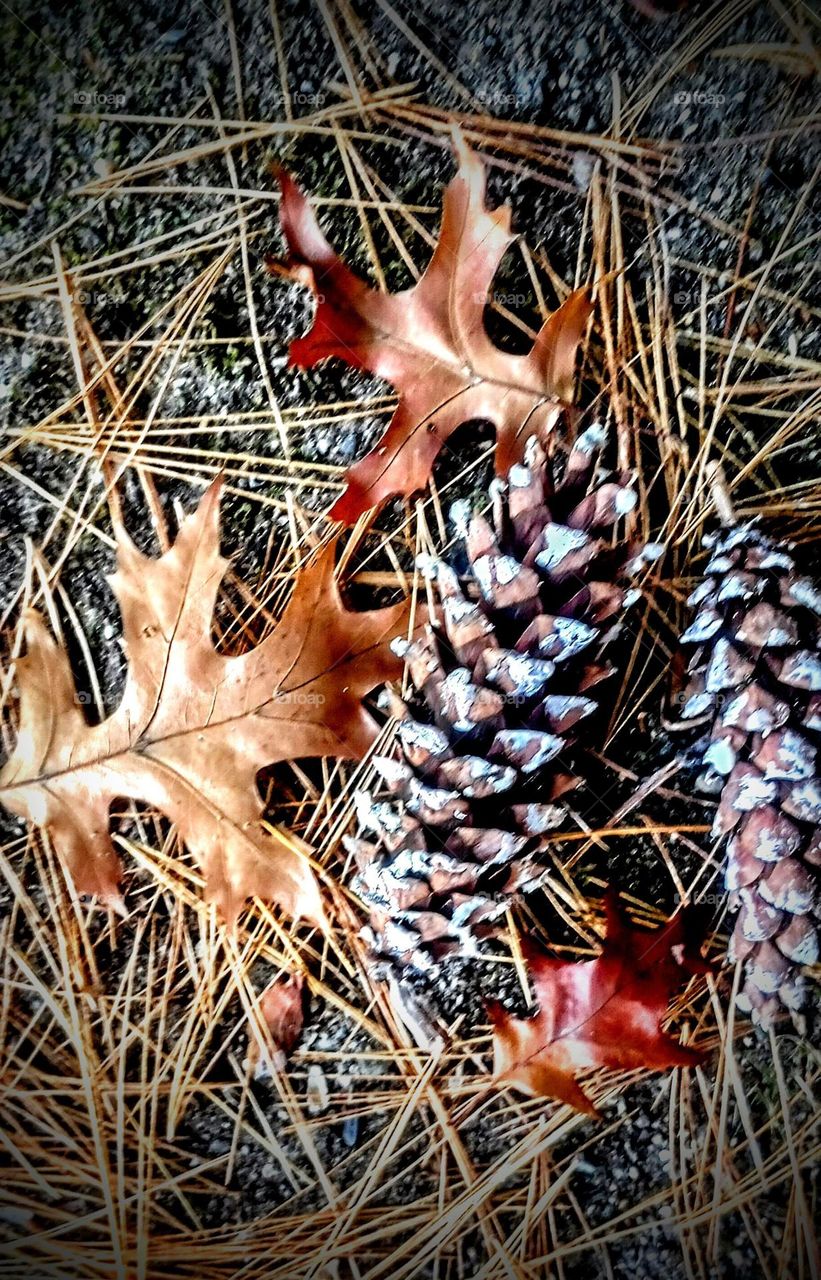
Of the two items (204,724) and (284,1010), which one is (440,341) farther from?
(284,1010)

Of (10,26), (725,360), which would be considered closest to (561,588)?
(725,360)

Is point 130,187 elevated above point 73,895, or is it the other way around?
point 130,187

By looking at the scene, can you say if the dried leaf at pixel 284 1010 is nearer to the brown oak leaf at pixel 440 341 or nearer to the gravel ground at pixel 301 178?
the gravel ground at pixel 301 178

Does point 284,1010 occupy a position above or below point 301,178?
below

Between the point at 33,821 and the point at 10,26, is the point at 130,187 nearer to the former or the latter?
the point at 10,26

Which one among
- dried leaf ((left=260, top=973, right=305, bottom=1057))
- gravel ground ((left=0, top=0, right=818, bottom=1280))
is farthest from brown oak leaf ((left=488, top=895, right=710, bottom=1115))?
dried leaf ((left=260, top=973, right=305, bottom=1057))

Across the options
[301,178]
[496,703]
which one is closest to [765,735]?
[496,703]

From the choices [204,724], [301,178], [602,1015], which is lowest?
[602,1015]
